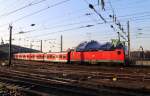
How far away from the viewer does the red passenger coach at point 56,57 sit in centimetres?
4966

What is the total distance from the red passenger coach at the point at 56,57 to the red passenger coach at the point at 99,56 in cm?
164

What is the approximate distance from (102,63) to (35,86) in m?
26.6

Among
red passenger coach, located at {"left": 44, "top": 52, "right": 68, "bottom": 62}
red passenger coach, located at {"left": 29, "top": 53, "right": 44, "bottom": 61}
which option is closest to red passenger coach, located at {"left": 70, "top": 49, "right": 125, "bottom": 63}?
red passenger coach, located at {"left": 44, "top": 52, "right": 68, "bottom": 62}

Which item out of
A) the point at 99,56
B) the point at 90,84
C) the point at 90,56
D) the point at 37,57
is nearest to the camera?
the point at 90,84

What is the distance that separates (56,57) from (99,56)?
12.6 m

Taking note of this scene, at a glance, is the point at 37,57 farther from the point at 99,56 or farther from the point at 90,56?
the point at 99,56

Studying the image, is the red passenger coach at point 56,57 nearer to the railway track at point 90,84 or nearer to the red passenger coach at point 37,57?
the red passenger coach at point 37,57

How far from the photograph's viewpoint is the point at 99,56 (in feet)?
138

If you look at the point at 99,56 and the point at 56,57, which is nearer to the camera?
the point at 99,56

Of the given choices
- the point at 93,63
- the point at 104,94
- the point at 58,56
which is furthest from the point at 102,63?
the point at 104,94

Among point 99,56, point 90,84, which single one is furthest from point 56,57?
point 90,84

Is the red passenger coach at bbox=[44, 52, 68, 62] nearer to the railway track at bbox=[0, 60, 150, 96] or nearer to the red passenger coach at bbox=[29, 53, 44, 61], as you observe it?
the red passenger coach at bbox=[29, 53, 44, 61]

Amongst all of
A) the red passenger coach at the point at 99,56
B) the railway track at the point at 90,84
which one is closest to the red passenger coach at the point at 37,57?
the red passenger coach at the point at 99,56

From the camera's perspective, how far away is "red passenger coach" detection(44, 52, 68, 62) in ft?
163
